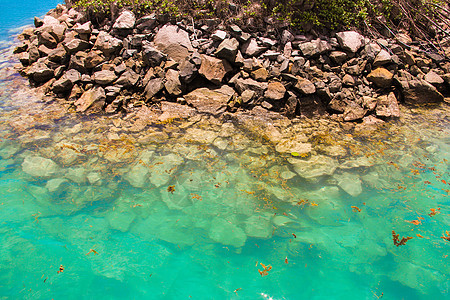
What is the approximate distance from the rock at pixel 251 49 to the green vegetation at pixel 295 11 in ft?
2.38

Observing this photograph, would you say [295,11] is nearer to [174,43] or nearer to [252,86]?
[252,86]

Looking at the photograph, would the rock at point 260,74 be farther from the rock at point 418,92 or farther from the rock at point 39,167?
the rock at point 39,167

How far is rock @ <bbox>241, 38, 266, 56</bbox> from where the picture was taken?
6977 mm

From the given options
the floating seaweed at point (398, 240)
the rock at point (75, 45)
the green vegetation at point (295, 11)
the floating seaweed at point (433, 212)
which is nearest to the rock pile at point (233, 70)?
the rock at point (75, 45)

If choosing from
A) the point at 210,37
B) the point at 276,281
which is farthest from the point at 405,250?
the point at 210,37

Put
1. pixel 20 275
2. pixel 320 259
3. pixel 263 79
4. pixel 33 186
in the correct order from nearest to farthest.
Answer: pixel 20 275 → pixel 320 259 → pixel 33 186 → pixel 263 79

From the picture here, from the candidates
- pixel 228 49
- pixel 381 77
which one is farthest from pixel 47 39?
pixel 381 77

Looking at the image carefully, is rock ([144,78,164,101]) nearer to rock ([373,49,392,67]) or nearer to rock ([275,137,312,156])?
rock ([275,137,312,156])

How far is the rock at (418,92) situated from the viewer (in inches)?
275

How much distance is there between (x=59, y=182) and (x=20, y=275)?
5.34 ft

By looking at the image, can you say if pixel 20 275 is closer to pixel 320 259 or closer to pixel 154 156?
pixel 154 156

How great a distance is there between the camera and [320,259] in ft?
10.9

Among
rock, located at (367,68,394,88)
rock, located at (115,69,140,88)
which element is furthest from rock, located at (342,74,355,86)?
rock, located at (115,69,140,88)

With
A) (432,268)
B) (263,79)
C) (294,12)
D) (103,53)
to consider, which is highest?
(294,12)
